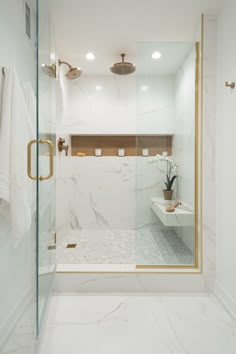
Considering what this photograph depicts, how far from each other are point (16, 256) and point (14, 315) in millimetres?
384

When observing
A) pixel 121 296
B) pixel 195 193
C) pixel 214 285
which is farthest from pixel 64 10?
pixel 214 285

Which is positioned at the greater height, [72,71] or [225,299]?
[72,71]

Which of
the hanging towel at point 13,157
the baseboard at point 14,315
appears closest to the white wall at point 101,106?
the hanging towel at point 13,157

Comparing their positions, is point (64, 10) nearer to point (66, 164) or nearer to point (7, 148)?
point (7, 148)

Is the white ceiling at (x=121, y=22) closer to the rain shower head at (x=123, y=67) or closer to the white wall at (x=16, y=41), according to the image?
the rain shower head at (x=123, y=67)

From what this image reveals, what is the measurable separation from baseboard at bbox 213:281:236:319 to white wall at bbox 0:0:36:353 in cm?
137

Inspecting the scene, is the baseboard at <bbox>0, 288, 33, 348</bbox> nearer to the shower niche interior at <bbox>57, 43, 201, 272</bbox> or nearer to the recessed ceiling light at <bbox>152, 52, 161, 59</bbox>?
the shower niche interior at <bbox>57, 43, 201, 272</bbox>

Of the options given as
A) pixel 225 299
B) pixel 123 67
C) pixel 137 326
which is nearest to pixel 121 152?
pixel 123 67

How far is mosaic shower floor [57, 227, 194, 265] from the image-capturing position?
2.31 metres

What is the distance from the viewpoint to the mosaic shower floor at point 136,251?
2314 millimetres

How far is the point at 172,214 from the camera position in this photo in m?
2.46

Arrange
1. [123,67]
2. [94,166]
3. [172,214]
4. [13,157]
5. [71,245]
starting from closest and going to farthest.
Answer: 1. [13,157]
2. [172,214]
3. [71,245]
4. [123,67]
5. [94,166]

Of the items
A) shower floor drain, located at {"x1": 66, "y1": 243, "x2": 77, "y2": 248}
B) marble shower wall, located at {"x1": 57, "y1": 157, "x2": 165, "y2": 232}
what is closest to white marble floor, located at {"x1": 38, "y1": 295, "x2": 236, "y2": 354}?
shower floor drain, located at {"x1": 66, "y1": 243, "x2": 77, "y2": 248}

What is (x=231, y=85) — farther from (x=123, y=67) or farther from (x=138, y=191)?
(x=123, y=67)
